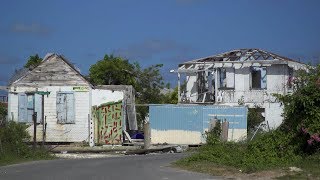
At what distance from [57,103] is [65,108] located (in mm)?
587

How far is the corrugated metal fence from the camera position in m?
30.3

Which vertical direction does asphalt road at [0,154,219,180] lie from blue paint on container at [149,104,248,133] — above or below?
below

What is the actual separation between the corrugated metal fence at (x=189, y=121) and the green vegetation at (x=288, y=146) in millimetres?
9808

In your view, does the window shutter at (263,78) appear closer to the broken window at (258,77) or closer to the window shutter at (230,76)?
the broken window at (258,77)

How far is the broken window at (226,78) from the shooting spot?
38844 mm

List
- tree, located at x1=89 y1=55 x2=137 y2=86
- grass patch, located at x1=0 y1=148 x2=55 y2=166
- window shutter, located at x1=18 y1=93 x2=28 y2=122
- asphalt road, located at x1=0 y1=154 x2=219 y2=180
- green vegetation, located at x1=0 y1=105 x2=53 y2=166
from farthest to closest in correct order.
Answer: tree, located at x1=89 y1=55 x2=137 y2=86
window shutter, located at x1=18 y1=93 x2=28 y2=122
green vegetation, located at x1=0 y1=105 x2=53 y2=166
grass patch, located at x1=0 y1=148 x2=55 y2=166
asphalt road, located at x1=0 y1=154 x2=219 y2=180

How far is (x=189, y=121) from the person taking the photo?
30.6m

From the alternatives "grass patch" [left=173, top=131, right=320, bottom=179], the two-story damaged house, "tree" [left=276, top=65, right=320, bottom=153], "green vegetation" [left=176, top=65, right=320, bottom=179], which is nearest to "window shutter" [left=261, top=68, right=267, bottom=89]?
the two-story damaged house

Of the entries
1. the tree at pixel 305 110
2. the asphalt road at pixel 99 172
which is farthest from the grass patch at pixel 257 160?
the asphalt road at pixel 99 172

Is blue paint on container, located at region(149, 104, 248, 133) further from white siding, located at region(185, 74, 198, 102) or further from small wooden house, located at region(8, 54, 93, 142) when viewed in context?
white siding, located at region(185, 74, 198, 102)

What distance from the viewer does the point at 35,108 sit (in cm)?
3231

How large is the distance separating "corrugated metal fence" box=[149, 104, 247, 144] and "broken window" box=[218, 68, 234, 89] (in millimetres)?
8602

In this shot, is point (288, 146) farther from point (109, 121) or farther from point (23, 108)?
point (23, 108)

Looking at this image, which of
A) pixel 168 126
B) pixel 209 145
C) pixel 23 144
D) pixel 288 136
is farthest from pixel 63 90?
pixel 288 136
